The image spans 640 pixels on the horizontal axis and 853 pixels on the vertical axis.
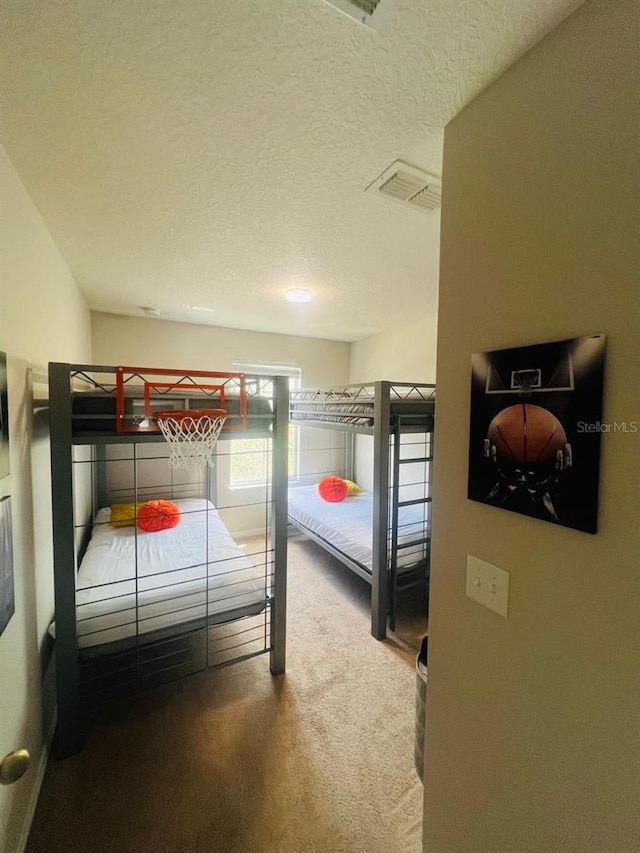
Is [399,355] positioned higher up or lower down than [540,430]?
higher up

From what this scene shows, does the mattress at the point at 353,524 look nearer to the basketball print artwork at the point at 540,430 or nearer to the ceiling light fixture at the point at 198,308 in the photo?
the basketball print artwork at the point at 540,430

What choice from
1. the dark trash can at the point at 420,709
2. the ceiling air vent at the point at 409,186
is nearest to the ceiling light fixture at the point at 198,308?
the ceiling air vent at the point at 409,186

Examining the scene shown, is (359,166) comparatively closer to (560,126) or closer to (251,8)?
(251,8)

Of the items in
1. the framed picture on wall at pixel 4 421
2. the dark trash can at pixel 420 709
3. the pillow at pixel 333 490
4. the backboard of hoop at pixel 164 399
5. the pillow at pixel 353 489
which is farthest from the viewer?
the pillow at pixel 353 489

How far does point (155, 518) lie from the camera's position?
9.38ft

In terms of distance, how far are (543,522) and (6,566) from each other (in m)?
1.66

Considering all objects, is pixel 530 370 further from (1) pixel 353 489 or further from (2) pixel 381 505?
(1) pixel 353 489

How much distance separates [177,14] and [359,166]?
27.2 inches

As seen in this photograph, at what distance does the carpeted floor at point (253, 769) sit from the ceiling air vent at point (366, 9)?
2.56 metres

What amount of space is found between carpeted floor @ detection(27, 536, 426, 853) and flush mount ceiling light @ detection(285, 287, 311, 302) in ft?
8.68

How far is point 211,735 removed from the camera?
1.67 metres

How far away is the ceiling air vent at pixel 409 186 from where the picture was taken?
1.29m

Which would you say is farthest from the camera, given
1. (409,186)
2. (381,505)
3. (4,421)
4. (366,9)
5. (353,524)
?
(353,524)

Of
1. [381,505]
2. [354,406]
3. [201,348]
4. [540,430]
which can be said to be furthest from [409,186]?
[201,348]
